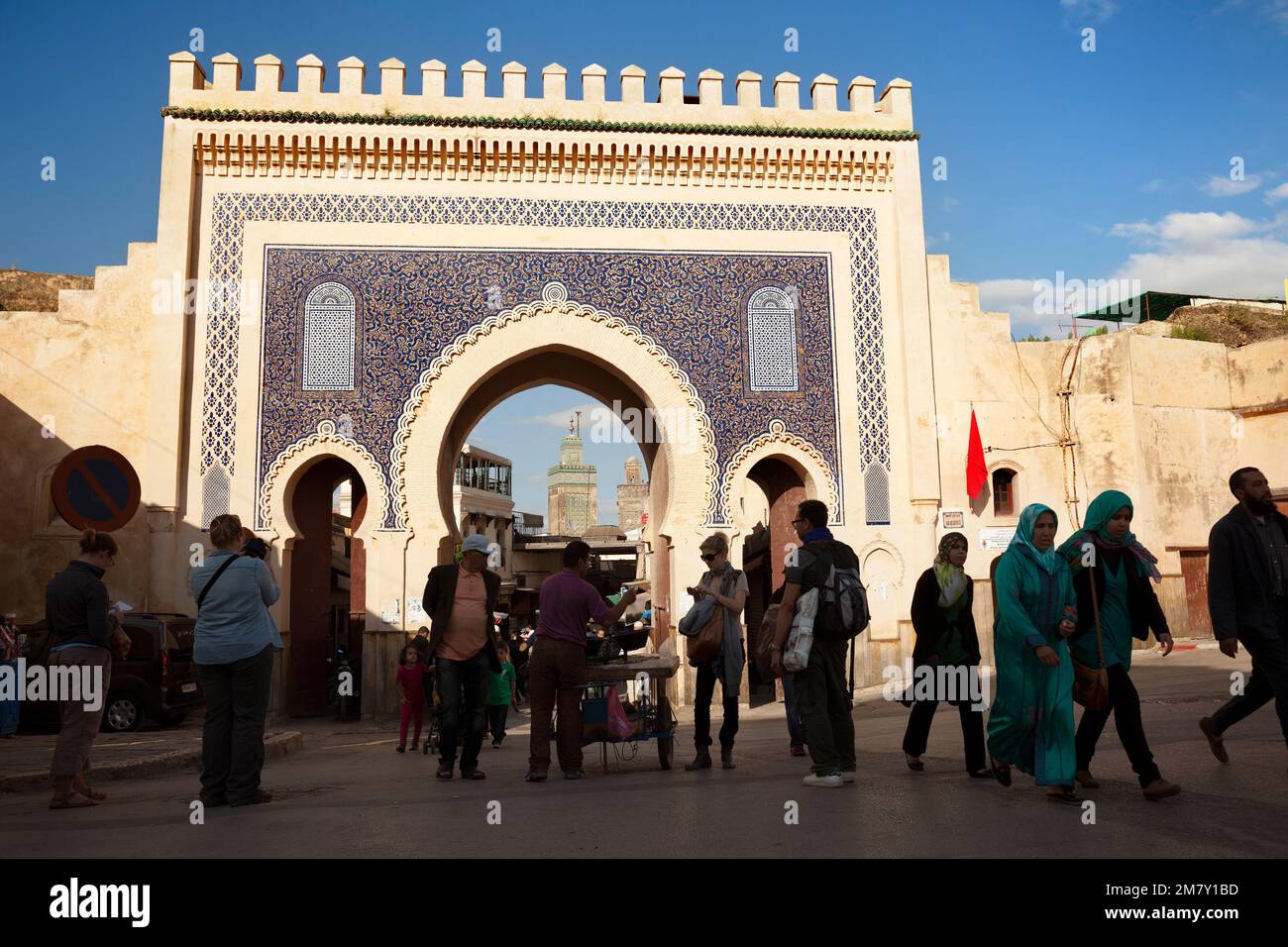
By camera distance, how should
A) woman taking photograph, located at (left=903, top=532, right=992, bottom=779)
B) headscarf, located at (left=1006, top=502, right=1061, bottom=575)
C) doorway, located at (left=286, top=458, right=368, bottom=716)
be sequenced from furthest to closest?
doorway, located at (left=286, top=458, right=368, bottom=716)
woman taking photograph, located at (left=903, top=532, right=992, bottom=779)
headscarf, located at (left=1006, top=502, right=1061, bottom=575)

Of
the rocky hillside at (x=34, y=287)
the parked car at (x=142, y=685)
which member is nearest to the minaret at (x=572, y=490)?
the rocky hillside at (x=34, y=287)

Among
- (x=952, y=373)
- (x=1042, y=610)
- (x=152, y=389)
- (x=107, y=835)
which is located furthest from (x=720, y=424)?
(x=107, y=835)

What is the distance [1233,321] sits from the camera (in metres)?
21.6

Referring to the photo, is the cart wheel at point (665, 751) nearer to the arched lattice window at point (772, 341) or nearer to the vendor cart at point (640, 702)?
the vendor cart at point (640, 702)

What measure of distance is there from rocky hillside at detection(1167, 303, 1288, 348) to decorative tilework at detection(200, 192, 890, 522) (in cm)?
909

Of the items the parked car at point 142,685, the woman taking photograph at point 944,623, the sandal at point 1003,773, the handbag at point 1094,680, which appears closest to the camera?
the handbag at point 1094,680

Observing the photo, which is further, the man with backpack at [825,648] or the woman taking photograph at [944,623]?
the woman taking photograph at [944,623]

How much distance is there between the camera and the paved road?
3.99 metres

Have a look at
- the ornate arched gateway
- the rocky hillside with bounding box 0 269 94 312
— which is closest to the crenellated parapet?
the ornate arched gateway

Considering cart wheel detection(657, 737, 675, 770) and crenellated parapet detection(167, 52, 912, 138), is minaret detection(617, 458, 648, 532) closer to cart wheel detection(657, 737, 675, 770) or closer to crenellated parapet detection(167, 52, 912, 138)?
crenellated parapet detection(167, 52, 912, 138)

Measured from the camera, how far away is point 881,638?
14.3 metres

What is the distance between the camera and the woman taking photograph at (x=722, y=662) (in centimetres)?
679

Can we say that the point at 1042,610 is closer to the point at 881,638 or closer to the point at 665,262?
the point at 881,638

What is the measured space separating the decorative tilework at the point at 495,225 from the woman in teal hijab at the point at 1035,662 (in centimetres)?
914
